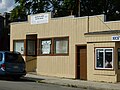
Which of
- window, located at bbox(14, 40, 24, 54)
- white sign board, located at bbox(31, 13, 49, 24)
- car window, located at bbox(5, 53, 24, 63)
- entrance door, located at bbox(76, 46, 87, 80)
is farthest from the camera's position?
window, located at bbox(14, 40, 24, 54)

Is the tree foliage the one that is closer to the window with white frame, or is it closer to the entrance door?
the window with white frame

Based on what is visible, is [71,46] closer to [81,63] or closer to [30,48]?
[81,63]

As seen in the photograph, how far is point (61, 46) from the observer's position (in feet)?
94.5

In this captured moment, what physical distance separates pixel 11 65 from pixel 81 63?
4.87m

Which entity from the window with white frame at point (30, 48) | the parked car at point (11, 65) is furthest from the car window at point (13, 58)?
the window with white frame at point (30, 48)

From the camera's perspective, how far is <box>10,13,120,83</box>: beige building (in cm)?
2472

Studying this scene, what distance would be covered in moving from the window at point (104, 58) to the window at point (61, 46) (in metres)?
3.41

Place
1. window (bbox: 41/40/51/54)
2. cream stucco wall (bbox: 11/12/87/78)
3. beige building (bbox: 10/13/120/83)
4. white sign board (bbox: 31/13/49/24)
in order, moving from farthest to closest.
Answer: white sign board (bbox: 31/13/49/24) → window (bbox: 41/40/51/54) → cream stucco wall (bbox: 11/12/87/78) → beige building (bbox: 10/13/120/83)

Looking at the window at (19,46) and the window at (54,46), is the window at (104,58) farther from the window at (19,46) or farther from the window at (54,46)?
the window at (19,46)

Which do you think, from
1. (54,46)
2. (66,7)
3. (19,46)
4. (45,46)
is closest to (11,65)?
(54,46)

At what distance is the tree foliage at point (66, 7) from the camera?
45625 mm

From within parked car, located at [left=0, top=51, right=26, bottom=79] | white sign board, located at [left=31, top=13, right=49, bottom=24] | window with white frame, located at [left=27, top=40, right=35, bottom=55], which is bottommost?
parked car, located at [left=0, top=51, right=26, bottom=79]

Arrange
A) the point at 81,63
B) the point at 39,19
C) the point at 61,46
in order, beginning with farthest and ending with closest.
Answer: the point at 39,19
the point at 61,46
the point at 81,63

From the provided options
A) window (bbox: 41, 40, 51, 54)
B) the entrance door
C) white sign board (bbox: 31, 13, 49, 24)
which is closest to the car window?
the entrance door
